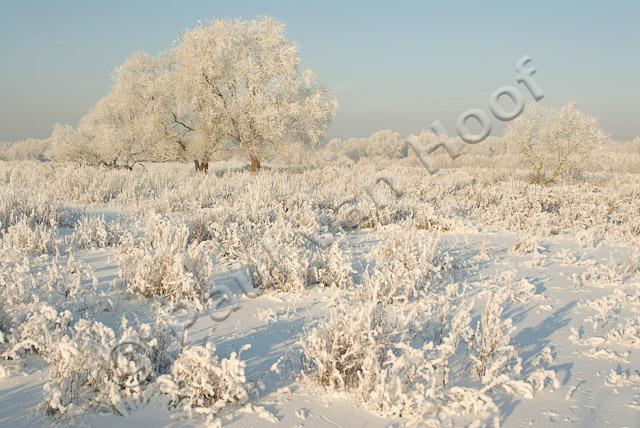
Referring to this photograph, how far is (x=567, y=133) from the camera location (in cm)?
1948

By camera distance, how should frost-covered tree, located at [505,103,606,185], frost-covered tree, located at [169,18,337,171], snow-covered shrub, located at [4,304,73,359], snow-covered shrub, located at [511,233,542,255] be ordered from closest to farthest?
snow-covered shrub, located at [4,304,73,359], snow-covered shrub, located at [511,233,542,255], frost-covered tree, located at [169,18,337,171], frost-covered tree, located at [505,103,606,185]

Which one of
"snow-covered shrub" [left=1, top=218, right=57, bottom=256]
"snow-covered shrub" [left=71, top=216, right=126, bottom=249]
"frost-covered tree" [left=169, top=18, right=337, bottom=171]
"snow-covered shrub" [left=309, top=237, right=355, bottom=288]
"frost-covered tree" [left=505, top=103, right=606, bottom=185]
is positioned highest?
"frost-covered tree" [left=169, top=18, right=337, bottom=171]

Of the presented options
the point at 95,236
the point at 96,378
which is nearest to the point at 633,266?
the point at 96,378

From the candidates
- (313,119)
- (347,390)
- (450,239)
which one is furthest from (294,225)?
(313,119)

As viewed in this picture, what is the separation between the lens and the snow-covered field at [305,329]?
2.38 m

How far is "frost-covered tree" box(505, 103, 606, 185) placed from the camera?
19.1 meters

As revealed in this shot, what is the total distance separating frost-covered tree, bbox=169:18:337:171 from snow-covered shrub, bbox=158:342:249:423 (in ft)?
49.0

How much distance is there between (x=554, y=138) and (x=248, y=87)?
11.9 meters

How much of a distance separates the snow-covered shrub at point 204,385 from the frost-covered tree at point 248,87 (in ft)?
49.0

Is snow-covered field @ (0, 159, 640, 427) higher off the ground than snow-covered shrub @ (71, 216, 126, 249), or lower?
lower

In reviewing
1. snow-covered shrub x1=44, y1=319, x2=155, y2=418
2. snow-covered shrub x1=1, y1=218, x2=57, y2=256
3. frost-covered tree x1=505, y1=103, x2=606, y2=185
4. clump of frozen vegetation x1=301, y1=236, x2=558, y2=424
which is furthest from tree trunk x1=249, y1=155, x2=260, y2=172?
snow-covered shrub x1=44, y1=319, x2=155, y2=418

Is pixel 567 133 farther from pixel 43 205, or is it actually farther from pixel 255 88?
pixel 43 205

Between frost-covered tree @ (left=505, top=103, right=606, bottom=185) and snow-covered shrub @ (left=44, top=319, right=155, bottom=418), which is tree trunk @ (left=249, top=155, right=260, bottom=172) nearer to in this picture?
frost-covered tree @ (left=505, top=103, right=606, bottom=185)

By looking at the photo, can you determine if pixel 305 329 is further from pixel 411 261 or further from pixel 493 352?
pixel 411 261
